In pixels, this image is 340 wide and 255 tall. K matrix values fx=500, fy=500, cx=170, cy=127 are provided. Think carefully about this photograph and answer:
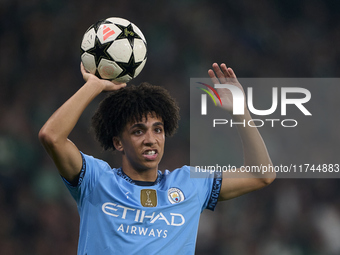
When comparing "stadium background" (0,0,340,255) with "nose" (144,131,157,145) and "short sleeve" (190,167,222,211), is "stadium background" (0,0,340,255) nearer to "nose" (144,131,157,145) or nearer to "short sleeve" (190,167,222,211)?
"short sleeve" (190,167,222,211)

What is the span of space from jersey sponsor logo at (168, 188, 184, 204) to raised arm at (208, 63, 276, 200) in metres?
0.28

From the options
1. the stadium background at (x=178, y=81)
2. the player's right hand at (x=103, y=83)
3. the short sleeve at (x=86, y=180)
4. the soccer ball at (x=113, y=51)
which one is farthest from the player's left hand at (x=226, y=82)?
the stadium background at (x=178, y=81)

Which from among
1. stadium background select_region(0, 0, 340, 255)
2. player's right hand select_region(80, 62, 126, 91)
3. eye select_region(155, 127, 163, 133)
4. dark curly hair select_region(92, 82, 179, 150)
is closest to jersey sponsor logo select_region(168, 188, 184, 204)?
eye select_region(155, 127, 163, 133)

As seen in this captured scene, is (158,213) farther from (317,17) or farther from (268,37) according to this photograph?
(317,17)

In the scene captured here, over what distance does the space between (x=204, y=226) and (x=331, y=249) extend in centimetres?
165

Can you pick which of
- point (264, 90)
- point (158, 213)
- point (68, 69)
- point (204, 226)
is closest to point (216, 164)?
point (204, 226)

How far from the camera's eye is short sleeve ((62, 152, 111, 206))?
297cm

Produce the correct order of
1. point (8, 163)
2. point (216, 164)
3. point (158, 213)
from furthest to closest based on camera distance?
1. point (216, 164)
2. point (8, 163)
3. point (158, 213)

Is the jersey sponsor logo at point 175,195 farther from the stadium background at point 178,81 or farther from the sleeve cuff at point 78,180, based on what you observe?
the stadium background at point 178,81

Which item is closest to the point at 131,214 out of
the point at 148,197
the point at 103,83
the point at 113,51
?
the point at 148,197

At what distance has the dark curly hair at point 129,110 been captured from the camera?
3234 millimetres

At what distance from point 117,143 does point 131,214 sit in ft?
1.79

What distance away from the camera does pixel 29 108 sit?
637cm

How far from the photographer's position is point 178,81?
6.80 meters
